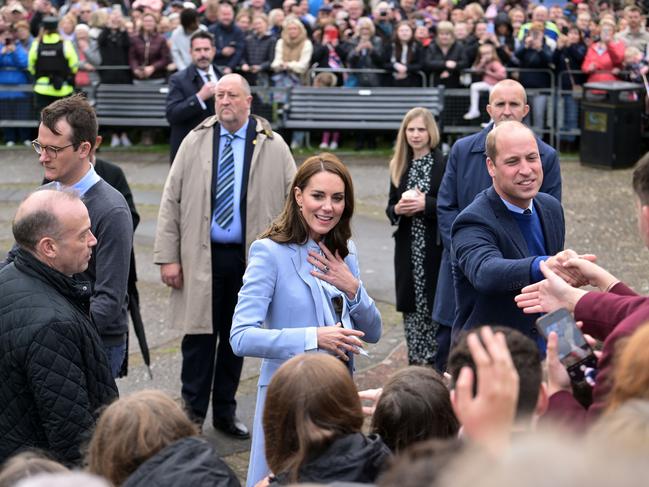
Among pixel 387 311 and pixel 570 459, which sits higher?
pixel 570 459

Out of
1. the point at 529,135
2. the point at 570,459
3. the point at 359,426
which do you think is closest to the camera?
the point at 570,459

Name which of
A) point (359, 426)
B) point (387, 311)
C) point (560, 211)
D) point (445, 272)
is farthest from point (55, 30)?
point (359, 426)

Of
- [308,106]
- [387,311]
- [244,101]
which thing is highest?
[244,101]

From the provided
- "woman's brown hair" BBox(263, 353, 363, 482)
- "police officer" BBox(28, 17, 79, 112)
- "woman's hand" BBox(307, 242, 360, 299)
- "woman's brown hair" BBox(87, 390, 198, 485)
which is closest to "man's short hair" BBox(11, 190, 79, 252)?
"woman's hand" BBox(307, 242, 360, 299)

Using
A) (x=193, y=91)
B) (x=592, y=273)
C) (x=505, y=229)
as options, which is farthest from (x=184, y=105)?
(x=592, y=273)

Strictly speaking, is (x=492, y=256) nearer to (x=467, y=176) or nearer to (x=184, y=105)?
(x=467, y=176)

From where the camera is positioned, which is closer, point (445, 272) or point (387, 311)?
point (445, 272)

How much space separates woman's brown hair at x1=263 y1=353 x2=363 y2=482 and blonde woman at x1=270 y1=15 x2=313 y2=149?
12767mm

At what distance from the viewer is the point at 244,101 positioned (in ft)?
22.6

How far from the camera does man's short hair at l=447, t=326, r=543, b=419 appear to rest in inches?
122

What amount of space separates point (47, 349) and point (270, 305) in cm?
105

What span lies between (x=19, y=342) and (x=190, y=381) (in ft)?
9.09

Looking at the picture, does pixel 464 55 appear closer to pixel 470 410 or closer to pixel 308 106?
pixel 308 106

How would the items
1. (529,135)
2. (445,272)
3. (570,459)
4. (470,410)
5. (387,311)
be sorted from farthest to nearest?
1. (387,311)
2. (445,272)
3. (529,135)
4. (470,410)
5. (570,459)
